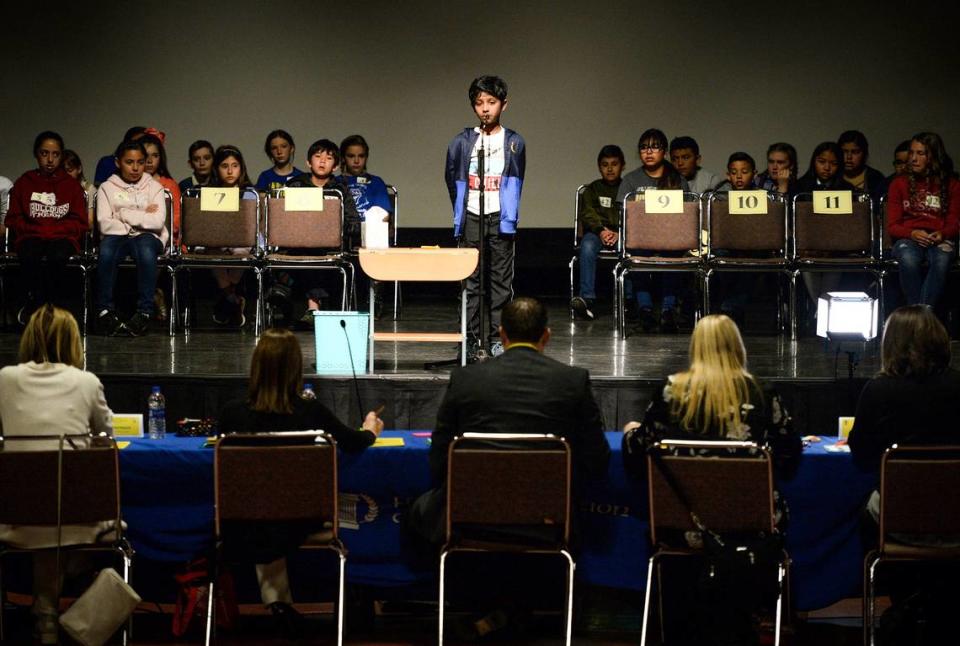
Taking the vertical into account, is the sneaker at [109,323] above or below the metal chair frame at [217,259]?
below

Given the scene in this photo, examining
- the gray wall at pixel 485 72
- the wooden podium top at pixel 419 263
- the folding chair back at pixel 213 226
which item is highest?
the gray wall at pixel 485 72

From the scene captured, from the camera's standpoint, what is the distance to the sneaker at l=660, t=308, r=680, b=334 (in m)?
7.16

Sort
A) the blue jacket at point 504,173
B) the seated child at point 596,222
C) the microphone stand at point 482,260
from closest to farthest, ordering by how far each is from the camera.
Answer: the microphone stand at point 482,260
the blue jacket at point 504,173
the seated child at point 596,222

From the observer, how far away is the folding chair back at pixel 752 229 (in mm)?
6977

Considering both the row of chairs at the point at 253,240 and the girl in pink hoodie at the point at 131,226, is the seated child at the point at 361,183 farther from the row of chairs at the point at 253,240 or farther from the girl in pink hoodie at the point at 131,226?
the girl in pink hoodie at the point at 131,226

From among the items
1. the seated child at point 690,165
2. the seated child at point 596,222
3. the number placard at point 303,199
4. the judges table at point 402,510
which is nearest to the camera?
the judges table at point 402,510

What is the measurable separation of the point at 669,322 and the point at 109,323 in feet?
Result: 10.8

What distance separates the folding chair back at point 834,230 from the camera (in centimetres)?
697

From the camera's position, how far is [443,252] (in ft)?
17.9

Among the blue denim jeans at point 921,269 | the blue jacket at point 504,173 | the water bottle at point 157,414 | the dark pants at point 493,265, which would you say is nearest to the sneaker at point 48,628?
the water bottle at point 157,414

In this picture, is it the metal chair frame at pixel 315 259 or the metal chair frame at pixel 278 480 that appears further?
the metal chair frame at pixel 315 259

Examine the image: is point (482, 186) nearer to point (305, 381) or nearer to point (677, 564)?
point (305, 381)

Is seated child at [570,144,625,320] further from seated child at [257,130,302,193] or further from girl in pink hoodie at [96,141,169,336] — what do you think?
girl in pink hoodie at [96,141,169,336]

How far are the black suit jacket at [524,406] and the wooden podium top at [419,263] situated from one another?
1.88 m
